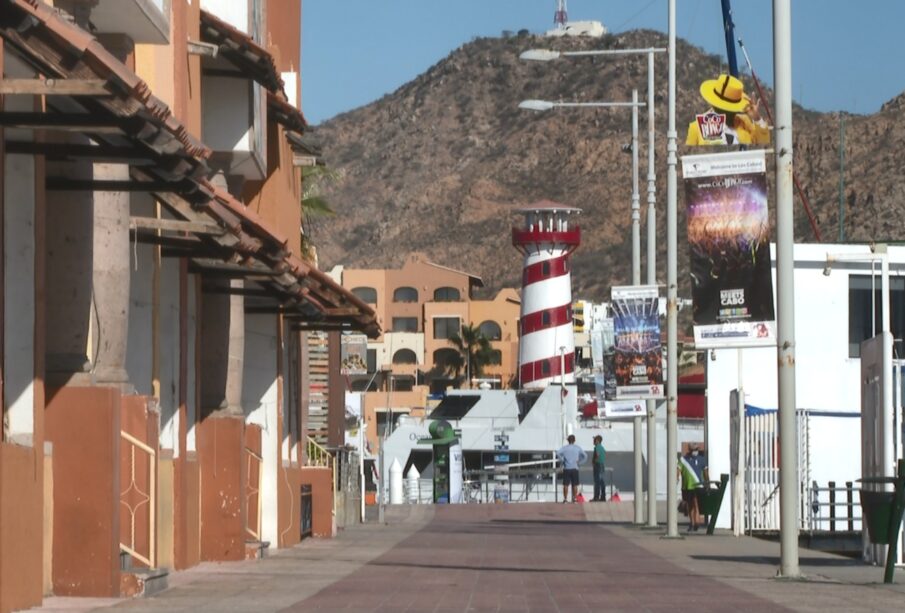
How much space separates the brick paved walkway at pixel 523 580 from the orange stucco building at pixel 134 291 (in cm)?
207

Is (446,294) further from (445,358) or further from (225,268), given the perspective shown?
(225,268)

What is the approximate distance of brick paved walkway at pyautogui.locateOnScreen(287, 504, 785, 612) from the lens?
16.3 meters

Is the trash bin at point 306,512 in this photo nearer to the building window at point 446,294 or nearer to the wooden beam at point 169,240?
the wooden beam at point 169,240

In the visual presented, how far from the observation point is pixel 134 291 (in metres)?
Answer: 20.5

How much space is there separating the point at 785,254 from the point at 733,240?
0.90 m

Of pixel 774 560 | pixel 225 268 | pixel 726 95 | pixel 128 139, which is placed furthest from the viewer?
pixel 726 95

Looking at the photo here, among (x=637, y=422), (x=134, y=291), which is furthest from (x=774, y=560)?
(x=637, y=422)

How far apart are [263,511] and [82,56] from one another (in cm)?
1796

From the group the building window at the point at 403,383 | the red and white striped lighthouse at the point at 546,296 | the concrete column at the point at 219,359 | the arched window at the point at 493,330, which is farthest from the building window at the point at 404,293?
the concrete column at the point at 219,359

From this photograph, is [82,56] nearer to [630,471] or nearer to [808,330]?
[808,330]

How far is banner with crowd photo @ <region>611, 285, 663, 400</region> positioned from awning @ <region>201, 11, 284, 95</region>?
1343 centimetres

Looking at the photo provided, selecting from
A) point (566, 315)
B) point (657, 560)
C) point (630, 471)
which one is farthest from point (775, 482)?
point (566, 315)

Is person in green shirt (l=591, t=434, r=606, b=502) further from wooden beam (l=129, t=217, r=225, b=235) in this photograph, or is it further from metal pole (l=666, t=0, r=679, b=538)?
wooden beam (l=129, t=217, r=225, b=235)

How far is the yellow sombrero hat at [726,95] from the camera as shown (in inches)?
1102
